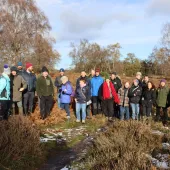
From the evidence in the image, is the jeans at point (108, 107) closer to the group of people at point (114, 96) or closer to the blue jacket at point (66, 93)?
the group of people at point (114, 96)

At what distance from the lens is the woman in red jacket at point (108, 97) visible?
36.1 feet

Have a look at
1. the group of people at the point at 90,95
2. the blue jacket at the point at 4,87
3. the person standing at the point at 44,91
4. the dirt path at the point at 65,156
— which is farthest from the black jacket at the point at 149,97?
the blue jacket at the point at 4,87

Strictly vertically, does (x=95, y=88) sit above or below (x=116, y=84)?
below

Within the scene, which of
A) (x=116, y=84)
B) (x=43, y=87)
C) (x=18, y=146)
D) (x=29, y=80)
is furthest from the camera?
(x=116, y=84)

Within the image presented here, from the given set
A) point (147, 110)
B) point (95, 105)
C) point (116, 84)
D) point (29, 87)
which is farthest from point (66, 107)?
point (147, 110)

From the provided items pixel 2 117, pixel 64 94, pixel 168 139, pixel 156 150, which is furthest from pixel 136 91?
pixel 2 117

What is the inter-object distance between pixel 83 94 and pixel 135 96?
6.97 ft

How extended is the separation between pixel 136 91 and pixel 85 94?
6.81 feet

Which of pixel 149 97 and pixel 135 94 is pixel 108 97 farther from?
pixel 149 97

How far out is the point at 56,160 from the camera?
6477mm

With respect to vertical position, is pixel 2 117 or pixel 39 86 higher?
pixel 39 86

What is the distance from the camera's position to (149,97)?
11.1m

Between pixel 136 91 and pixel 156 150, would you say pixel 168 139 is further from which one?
pixel 136 91

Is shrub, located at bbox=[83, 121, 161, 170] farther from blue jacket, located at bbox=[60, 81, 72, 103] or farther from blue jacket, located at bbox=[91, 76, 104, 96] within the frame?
blue jacket, located at bbox=[91, 76, 104, 96]
